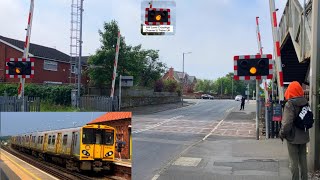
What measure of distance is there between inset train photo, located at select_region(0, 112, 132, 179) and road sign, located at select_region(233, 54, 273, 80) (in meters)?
12.4

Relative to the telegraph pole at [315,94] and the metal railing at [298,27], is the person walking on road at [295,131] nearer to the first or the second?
the telegraph pole at [315,94]

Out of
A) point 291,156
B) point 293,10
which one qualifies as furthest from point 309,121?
point 293,10

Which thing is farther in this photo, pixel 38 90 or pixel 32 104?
pixel 38 90

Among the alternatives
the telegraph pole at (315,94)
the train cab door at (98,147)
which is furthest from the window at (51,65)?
the train cab door at (98,147)

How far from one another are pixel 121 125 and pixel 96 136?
8.4 inches

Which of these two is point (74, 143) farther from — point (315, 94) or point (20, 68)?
point (315, 94)

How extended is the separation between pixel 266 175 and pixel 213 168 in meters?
1.31

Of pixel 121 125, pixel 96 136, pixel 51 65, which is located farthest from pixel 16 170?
pixel 51 65

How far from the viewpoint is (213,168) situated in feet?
30.8

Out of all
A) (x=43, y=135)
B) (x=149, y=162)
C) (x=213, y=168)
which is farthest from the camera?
(x=149, y=162)

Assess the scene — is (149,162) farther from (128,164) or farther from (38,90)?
(128,164)

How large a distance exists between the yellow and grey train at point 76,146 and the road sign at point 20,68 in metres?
0.93

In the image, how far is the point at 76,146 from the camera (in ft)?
8.93

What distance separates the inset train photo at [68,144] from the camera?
8.36 feet
